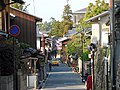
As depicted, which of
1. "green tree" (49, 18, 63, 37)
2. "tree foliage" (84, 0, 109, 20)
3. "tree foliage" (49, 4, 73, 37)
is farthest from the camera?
"green tree" (49, 18, 63, 37)

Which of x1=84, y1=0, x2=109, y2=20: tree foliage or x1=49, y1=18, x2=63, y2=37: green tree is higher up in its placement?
x1=49, y1=18, x2=63, y2=37: green tree

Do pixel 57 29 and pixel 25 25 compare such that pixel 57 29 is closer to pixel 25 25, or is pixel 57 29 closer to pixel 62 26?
pixel 62 26

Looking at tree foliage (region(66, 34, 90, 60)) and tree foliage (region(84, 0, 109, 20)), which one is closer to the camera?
tree foliage (region(84, 0, 109, 20))

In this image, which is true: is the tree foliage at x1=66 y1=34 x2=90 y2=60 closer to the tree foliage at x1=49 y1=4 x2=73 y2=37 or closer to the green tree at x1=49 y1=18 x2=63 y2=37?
the tree foliage at x1=49 y1=4 x2=73 y2=37

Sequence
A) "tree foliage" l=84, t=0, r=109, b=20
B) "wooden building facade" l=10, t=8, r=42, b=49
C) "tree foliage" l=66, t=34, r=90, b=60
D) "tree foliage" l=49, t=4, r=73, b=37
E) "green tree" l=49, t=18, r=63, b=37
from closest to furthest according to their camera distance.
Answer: "wooden building facade" l=10, t=8, r=42, b=49 → "tree foliage" l=84, t=0, r=109, b=20 → "tree foliage" l=66, t=34, r=90, b=60 → "tree foliage" l=49, t=4, r=73, b=37 → "green tree" l=49, t=18, r=63, b=37

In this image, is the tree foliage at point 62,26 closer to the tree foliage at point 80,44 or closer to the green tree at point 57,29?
the green tree at point 57,29

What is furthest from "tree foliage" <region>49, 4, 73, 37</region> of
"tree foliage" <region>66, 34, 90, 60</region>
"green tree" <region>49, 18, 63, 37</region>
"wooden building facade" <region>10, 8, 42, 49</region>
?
"wooden building facade" <region>10, 8, 42, 49</region>

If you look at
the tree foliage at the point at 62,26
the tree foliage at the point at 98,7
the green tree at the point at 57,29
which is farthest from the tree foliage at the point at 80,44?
the green tree at the point at 57,29

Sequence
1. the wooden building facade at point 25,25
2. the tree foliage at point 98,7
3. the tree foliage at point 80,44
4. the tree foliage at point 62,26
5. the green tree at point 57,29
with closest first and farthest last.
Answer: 1. the wooden building facade at point 25,25
2. the tree foliage at point 98,7
3. the tree foliage at point 80,44
4. the tree foliage at point 62,26
5. the green tree at point 57,29

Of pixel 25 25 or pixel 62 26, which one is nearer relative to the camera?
pixel 25 25

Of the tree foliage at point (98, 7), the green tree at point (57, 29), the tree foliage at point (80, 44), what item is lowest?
the tree foliage at point (80, 44)

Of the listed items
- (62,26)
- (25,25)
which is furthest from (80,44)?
(62,26)

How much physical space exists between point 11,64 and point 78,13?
373 ft

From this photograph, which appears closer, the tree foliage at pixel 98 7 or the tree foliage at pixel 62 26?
the tree foliage at pixel 98 7
